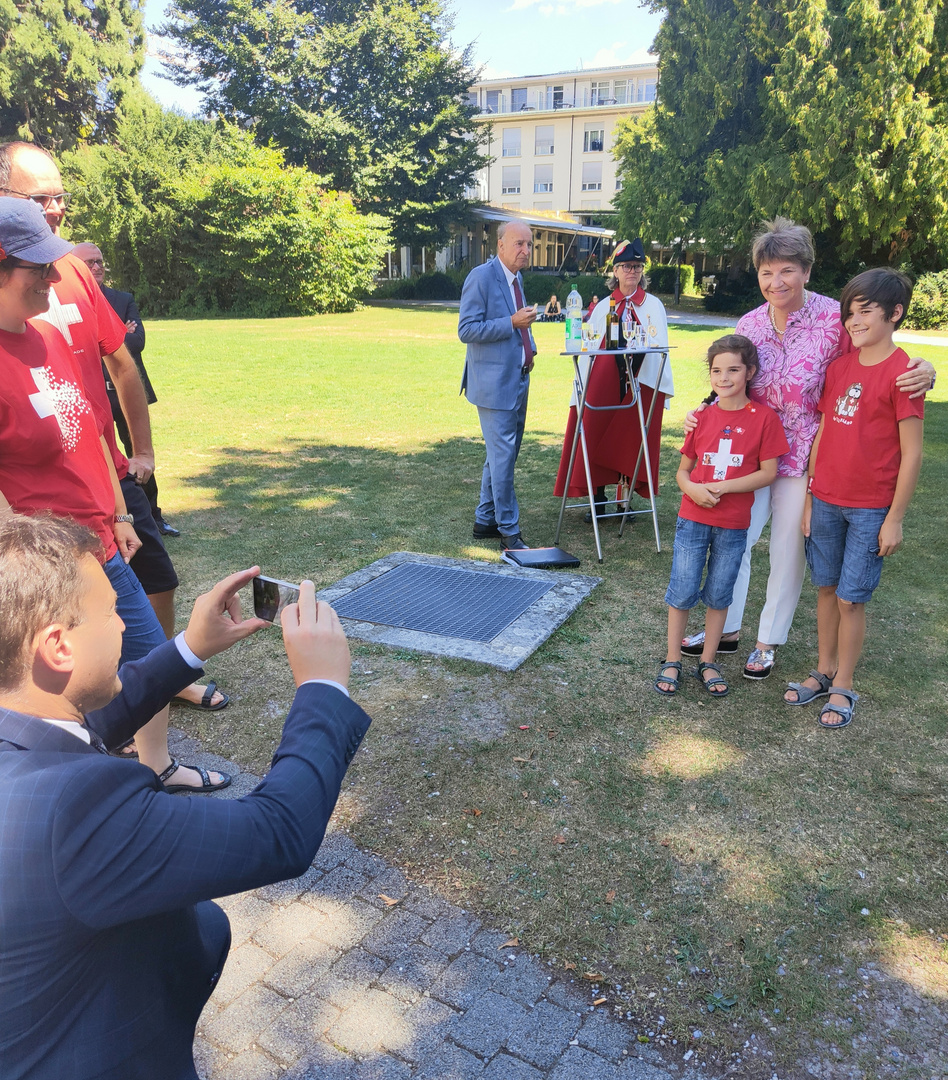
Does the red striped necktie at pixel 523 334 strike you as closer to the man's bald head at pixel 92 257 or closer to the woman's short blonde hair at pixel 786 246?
the woman's short blonde hair at pixel 786 246

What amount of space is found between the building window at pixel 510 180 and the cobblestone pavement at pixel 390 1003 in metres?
69.0

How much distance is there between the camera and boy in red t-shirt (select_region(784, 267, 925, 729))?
10.7 ft

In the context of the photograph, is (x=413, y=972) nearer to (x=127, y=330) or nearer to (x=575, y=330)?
(x=575, y=330)

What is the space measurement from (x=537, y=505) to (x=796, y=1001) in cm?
491

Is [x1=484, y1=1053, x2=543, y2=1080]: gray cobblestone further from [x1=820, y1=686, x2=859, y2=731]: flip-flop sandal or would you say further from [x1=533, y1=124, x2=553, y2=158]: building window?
[x1=533, y1=124, x2=553, y2=158]: building window

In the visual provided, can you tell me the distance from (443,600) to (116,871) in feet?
12.6

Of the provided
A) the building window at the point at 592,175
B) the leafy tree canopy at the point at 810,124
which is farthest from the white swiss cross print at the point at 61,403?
the building window at the point at 592,175

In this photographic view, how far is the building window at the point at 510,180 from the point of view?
213 ft

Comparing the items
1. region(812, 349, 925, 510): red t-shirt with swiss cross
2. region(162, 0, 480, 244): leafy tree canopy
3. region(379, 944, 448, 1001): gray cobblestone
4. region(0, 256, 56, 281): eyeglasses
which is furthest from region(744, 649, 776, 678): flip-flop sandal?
region(162, 0, 480, 244): leafy tree canopy

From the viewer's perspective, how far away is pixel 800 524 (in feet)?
12.5

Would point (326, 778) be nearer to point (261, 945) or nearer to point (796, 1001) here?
point (261, 945)

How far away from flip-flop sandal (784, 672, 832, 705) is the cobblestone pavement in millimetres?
1999

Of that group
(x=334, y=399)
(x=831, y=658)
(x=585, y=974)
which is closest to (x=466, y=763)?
(x=585, y=974)

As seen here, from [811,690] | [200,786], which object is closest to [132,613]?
[200,786]
